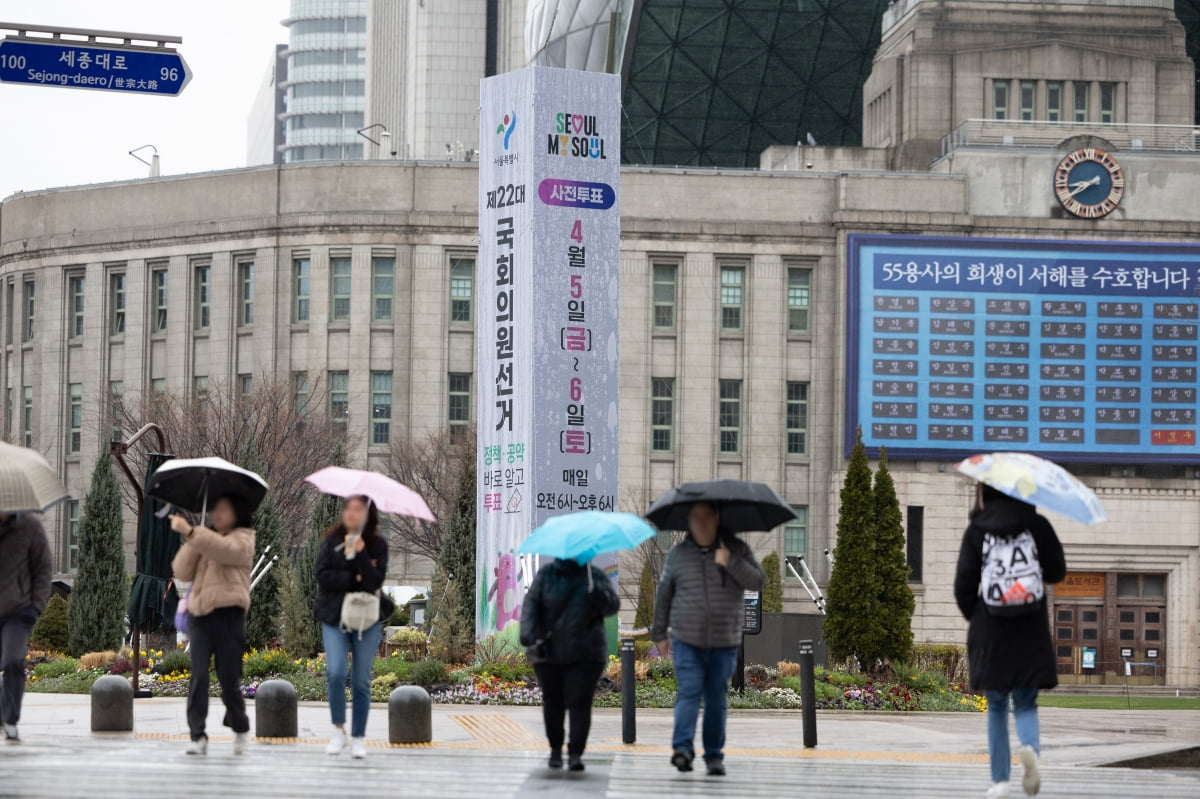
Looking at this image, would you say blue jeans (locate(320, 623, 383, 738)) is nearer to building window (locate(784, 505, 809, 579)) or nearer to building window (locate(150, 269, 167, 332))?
building window (locate(784, 505, 809, 579))

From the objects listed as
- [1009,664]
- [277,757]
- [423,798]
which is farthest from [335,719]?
[1009,664]

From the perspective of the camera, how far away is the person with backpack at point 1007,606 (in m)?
13.4

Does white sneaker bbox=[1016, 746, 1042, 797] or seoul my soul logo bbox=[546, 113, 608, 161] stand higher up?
seoul my soul logo bbox=[546, 113, 608, 161]

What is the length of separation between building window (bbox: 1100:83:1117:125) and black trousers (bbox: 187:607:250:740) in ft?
177

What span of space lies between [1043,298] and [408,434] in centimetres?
1910

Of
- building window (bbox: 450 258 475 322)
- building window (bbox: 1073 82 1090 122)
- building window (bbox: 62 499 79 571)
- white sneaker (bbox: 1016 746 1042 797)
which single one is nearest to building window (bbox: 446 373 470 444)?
building window (bbox: 450 258 475 322)

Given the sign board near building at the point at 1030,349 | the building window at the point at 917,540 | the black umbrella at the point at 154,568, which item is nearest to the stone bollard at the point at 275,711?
the black umbrella at the point at 154,568

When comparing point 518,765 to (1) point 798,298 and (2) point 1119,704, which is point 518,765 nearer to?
(2) point 1119,704

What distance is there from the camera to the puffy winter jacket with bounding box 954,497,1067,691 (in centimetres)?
1346

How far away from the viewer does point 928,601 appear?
196ft

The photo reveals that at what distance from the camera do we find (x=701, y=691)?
1499 centimetres

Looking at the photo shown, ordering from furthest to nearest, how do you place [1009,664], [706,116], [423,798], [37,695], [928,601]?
[706,116] < [928,601] < [37,695] < [1009,664] < [423,798]

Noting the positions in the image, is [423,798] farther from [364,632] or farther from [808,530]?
[808,530]

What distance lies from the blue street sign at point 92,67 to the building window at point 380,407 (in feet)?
133
